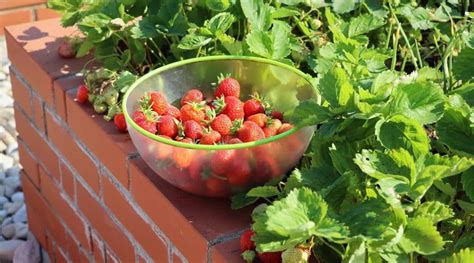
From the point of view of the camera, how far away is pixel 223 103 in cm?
141

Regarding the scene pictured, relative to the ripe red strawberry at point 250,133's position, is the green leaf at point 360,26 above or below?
above

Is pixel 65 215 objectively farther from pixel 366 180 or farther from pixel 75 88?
pixel 366 180

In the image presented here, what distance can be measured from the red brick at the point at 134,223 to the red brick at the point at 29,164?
58 centimetres

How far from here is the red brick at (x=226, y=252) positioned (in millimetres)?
1227

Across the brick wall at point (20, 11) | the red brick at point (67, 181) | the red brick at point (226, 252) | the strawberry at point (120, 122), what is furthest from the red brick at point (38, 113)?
the brick wall at point (20, 11)

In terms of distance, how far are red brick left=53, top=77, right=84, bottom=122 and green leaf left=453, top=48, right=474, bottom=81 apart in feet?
3.06

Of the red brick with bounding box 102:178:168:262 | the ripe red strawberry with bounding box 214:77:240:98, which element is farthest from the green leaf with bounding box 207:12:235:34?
the red brick with bounding box 102:178:168:262

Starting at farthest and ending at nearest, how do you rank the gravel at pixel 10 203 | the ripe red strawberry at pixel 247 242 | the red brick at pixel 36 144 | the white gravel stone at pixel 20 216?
the white gravel stone at pixel 20 216
the gravel at pixel 10 203
the red brick at pixel 36 144
the ripe red strawberry at pixel 247 242

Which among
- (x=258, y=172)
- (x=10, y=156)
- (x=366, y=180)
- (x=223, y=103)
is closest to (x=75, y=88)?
(x=223, y=103)

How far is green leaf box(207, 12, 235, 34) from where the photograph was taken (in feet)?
5.20

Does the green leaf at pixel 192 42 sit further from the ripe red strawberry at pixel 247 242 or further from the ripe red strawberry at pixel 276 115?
the ripe red strawberry at pixel 247 242

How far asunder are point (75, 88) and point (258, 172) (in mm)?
686

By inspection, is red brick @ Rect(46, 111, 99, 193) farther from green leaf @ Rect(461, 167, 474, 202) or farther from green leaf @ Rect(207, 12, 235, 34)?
green leaf @ Rect(461, 167, 474, 202)

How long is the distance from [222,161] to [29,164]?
1165 millimetres
